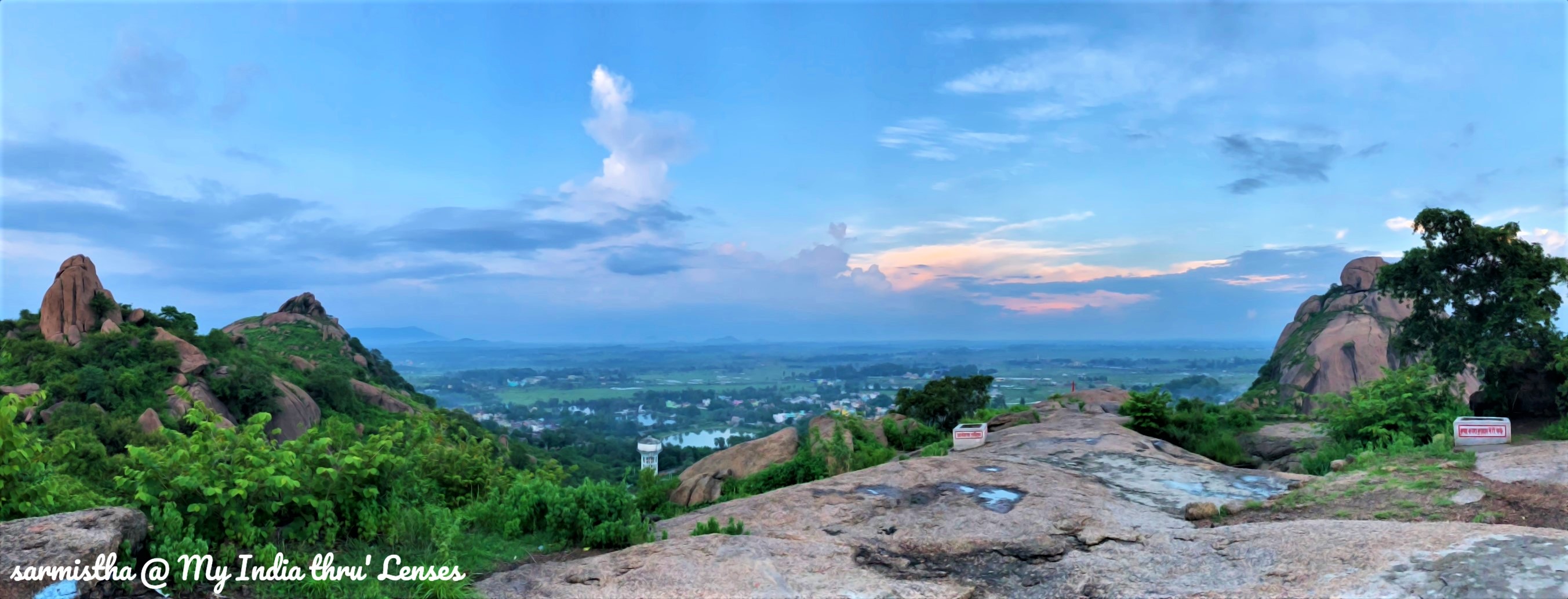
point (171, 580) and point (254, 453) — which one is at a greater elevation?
point (254, 453)

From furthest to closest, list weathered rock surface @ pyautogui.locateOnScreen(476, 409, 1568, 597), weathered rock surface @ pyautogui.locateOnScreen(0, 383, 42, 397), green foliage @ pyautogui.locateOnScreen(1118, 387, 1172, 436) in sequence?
1. weathered rock surface @ pyautogui.locateOnScreen(0, 383, 42, 397)
2. green foliage @ pyautogui.locateOnScreen(1118, 387, 1172, 436)
3. weathered rock surface @ pyautogui.locateOnScreen(476, 409, 1568, 597)

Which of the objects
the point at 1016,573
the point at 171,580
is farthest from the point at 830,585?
the point at 171,580

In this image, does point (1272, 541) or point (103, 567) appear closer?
point (103, 567)

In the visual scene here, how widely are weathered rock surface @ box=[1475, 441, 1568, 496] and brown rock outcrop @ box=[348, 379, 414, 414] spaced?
48607 millimetres

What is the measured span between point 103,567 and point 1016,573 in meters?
6.78

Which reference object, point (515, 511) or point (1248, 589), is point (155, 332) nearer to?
point (515, 511)

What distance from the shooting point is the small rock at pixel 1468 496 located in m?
8.59

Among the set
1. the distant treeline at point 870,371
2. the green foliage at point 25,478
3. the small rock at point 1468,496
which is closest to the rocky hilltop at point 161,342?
the green foliage at point 25,478

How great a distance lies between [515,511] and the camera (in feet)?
25.4

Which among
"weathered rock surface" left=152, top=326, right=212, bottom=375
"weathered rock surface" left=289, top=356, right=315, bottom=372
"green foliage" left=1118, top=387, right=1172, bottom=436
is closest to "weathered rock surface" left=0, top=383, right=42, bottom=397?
"weathered rock surface" left=152, top=326, right=212, bottom=375

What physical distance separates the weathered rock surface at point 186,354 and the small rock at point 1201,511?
4447 centimetres

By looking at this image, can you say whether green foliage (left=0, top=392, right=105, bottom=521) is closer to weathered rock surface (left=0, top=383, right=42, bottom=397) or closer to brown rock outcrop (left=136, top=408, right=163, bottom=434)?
brown rock outcrop (left=136, top=408, right=163, bottom=434)

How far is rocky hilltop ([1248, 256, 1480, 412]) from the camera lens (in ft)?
112

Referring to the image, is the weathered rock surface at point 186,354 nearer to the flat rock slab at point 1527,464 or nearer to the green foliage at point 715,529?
the green foliage at point 715,529
